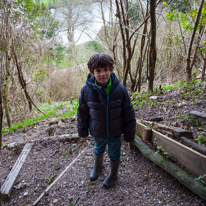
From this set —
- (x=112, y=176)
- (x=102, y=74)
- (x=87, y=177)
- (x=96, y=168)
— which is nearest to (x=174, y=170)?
(x=112, y=176)

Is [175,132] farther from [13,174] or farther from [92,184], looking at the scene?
[13,174]

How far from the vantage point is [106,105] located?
1.77 metres

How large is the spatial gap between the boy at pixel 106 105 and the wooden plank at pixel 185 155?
0.53 m

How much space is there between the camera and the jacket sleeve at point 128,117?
1.84 meters

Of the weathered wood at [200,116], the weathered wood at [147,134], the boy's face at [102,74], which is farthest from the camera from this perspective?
the weathered wood at [200,116]

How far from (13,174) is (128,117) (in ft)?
6.74

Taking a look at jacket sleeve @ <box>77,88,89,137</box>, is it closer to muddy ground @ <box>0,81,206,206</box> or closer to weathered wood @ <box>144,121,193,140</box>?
muddy ground @ <box>0,81,206,206</box>

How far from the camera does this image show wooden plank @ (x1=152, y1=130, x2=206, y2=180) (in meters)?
1.63

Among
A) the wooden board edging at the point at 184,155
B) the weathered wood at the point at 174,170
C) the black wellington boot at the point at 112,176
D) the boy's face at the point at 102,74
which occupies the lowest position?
the black wellington boot at the point at 112,176

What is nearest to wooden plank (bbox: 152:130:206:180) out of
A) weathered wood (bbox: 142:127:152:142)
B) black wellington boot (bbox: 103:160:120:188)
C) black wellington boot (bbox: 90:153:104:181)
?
weathered wood (bbox: 142:127:152:142)

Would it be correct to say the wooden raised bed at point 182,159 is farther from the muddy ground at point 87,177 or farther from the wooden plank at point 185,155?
the muddy ground at point 87,177

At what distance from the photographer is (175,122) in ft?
8.98

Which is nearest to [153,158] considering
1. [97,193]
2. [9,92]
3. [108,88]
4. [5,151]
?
[97,193]

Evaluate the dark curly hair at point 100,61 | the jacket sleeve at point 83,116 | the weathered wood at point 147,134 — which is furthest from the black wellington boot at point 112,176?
the dark curly hair at point 100,61
